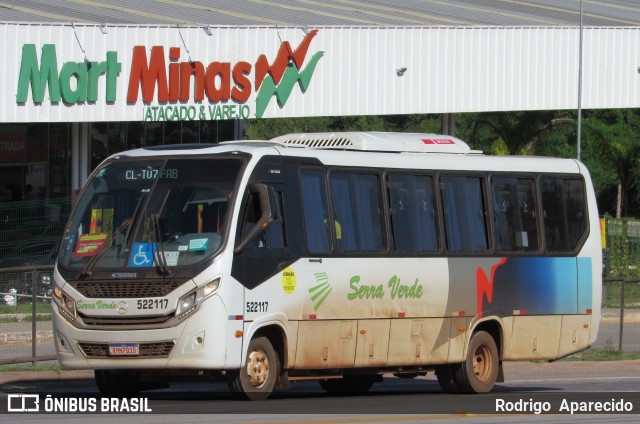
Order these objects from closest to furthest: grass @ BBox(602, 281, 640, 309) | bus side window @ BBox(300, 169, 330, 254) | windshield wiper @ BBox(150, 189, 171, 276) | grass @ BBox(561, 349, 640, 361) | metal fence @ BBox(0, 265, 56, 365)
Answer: windshield wiper @ BBox(150, 189, 171, 276) < bus side window @ BBox(300, 169, 330, 254) < metal fence @ BBox(0, 265, 56, 365) < grass @ BBox(561, 349, 640, 361) < grass @ BBox(602, 281, 640, 309)

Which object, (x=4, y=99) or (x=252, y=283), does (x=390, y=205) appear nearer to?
(x=252, y=283)

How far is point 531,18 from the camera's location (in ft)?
141

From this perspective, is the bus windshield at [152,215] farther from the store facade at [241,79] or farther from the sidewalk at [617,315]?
the sidewalk at [617,315]

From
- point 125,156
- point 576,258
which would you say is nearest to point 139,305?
point 125,156

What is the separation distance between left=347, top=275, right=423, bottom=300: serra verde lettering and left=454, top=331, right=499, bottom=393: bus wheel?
135 centimetres

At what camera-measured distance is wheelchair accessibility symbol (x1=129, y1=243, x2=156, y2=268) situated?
1462 centimetres

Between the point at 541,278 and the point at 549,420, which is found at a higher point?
the point at 541,278

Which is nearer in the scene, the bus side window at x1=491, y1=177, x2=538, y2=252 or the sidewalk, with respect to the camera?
the bus side window at x1=491, y1=177, x2=538, y2=252

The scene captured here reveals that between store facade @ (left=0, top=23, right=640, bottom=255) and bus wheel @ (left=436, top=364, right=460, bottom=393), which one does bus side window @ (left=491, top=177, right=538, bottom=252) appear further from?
store facade @ (left=0, top=23, right=640, bottom=255)

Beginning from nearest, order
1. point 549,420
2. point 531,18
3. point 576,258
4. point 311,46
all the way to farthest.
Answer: point 549,420 → point 576,258 → point 311,46 → point 531,18

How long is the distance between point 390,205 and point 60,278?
Result: 4518 mm

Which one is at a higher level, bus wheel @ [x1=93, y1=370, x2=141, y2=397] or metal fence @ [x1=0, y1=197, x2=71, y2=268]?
metal fence @ [x1=0, y1=197, x2=71, y2=268]

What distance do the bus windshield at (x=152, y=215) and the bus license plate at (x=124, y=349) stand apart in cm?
85

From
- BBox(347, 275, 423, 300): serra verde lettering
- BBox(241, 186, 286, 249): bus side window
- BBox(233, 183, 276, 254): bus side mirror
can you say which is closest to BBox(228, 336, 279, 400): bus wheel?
BBox(241, 186, 286, 249): bus side window
